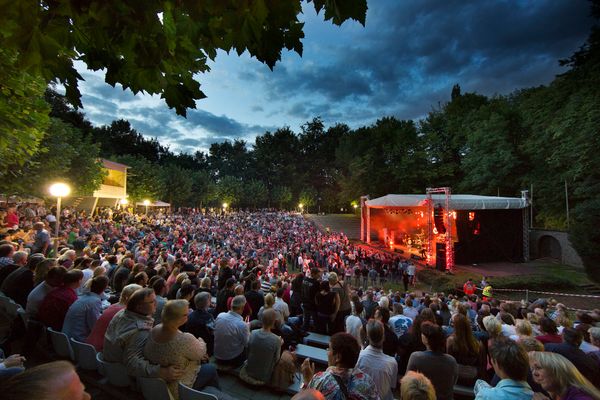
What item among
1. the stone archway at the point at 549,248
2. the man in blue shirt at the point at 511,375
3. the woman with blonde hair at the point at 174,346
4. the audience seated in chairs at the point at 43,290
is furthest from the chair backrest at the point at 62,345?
the stone archway at the point at 549,248

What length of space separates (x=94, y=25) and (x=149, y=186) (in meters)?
37.2

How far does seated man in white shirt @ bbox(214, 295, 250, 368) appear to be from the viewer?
3.68 metres

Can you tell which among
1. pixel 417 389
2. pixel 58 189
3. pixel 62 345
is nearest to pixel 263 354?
pixel 417 389

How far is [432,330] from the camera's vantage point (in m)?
2.93

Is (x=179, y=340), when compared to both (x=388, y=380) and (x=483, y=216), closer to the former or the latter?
(x=388, y=380)

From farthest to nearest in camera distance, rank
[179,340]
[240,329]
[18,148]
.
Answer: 1. [18,148]
2. [240,329]
3. [179,340]

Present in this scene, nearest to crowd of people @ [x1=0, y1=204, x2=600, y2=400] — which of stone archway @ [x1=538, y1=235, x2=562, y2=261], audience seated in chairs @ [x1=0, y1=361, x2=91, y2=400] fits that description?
audience seated in chairs @ [x1=0, y1=361, x2=91, y2=400]

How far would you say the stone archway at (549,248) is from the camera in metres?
20.1

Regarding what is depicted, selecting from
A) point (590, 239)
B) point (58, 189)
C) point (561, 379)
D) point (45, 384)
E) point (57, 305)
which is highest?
point (58, 189)

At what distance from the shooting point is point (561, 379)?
197cm

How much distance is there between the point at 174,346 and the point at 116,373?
960 mm

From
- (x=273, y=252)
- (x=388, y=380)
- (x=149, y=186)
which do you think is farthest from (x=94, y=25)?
(x=149, y=186)

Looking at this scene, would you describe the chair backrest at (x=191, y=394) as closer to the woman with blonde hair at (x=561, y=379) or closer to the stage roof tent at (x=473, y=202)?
the woman with blonde hair at (x=561, y=379)

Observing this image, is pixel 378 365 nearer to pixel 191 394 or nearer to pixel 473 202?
pixel 191 394
